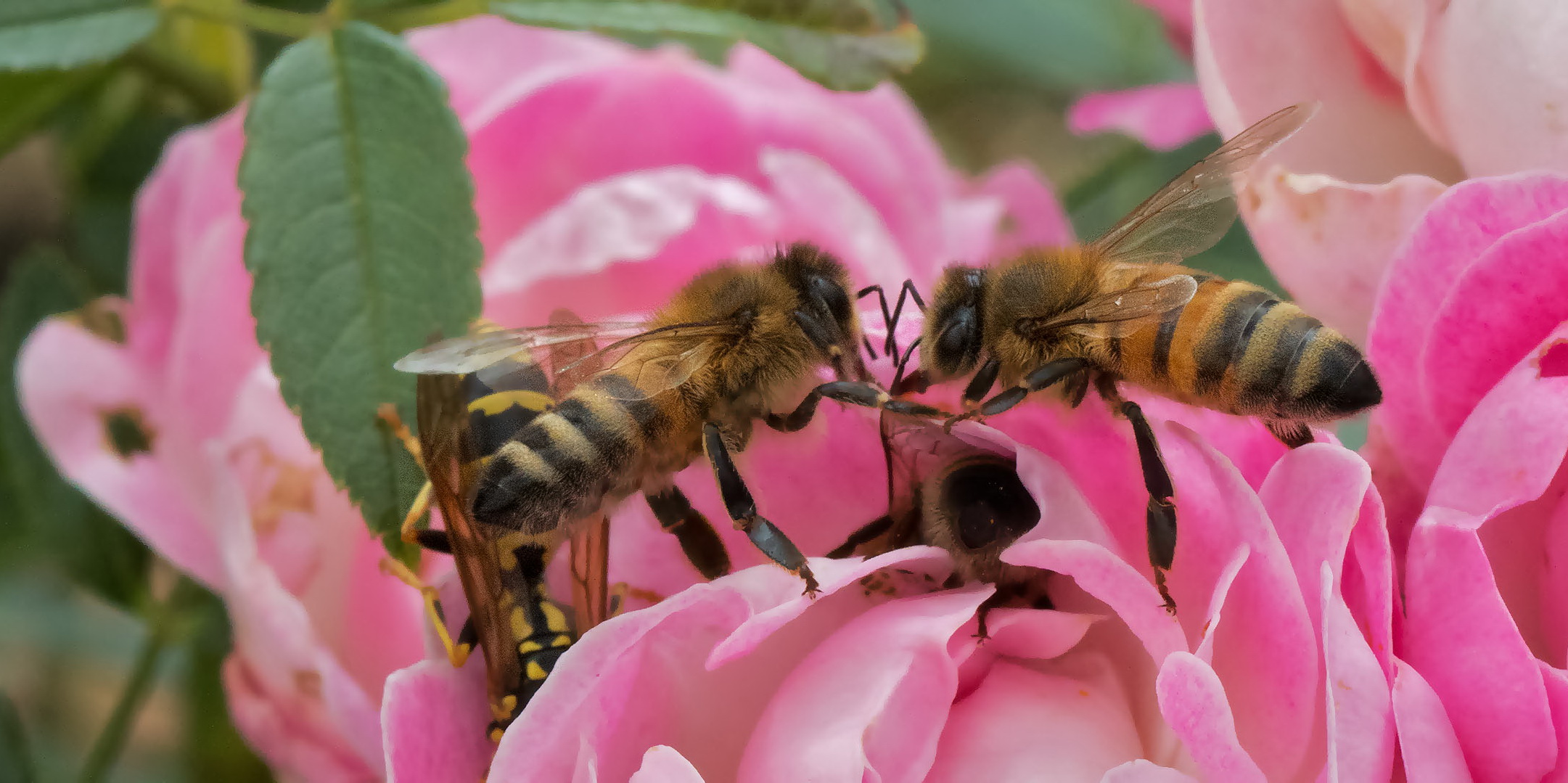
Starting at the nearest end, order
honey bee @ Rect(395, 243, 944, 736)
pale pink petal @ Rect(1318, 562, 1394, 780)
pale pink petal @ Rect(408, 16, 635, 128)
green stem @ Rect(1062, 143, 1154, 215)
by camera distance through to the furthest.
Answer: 1. pale pink petal @ Rect(1318, 562, 1394, 780)
2. honey bee @ Rect(395, 243, 944, 736)
3. pale pink petal @ Rect(408, 16, 635, 128)
4. green stem @ Rect(1062, 143, 1154, 215)

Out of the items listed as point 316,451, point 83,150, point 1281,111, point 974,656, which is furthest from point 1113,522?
point 83,150

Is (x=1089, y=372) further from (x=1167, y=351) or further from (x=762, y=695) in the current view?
(x=762, y=695)

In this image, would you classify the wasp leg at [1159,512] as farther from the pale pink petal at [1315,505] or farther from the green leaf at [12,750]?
the green leaf at [12,750]

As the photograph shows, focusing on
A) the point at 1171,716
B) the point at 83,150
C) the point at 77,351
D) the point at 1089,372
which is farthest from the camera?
the point at 83,150

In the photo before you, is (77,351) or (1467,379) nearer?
(1467,379)

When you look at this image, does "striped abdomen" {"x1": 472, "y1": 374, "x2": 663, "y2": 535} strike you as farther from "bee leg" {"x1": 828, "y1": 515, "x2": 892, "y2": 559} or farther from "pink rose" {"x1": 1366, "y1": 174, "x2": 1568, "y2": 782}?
"pink rose" {"x1": 1366, "y1": 174, "x2": 1568, "y2": 782}

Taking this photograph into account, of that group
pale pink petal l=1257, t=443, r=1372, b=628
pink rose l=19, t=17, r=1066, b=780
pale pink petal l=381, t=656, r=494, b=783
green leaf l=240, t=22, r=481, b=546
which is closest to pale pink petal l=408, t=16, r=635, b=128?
pink rose l=19, t=17, r=1066, b=780

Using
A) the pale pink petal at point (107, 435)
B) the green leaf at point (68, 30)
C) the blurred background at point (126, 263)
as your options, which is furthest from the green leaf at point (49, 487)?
the green leaf at point (68, 30)

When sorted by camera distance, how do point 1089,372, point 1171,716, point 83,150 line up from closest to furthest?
point 1171,716 < point 1089,372 < point 83,150
